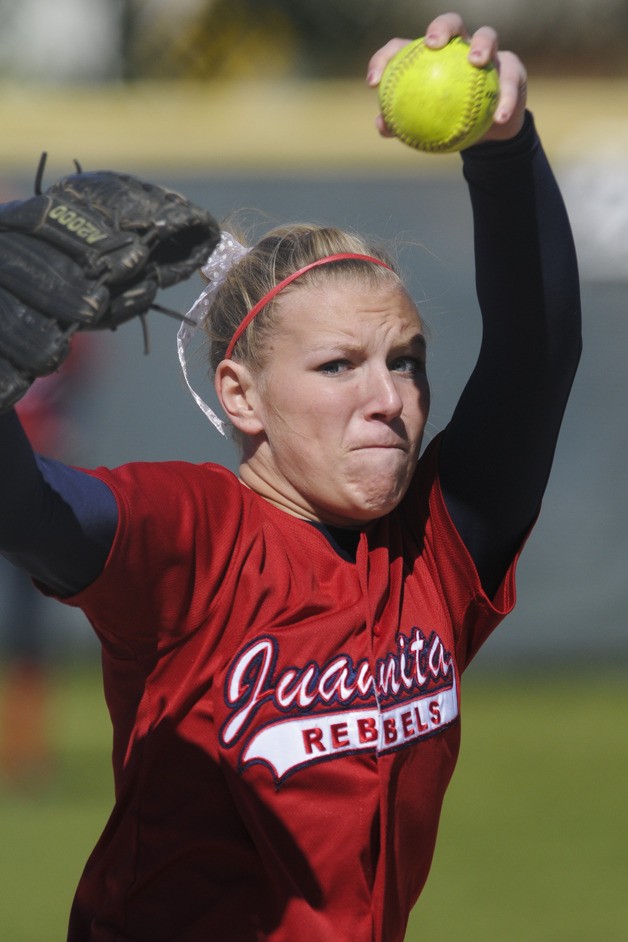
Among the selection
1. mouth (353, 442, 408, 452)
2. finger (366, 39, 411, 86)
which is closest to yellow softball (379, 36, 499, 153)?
finger (366, 39, 411, 86)

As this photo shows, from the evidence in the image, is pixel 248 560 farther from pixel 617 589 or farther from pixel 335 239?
pixel 617 589

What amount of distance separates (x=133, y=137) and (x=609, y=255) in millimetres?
2261

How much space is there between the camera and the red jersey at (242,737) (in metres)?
1.58

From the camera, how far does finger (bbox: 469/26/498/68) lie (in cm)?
149

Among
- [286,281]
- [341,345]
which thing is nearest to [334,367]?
[341,345]

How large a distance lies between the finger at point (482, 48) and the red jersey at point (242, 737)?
1.93ft

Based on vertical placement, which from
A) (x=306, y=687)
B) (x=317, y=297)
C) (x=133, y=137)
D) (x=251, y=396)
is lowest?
(x=306, y=687)

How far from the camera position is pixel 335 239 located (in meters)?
1.84

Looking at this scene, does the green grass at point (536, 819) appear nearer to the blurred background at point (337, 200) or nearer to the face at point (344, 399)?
the blurred background at point (337, 200)

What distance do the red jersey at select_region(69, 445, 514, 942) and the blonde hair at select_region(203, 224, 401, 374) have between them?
214 mm

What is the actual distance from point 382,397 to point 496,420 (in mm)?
178

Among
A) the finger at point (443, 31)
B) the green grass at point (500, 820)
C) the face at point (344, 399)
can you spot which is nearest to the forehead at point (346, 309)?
the face at point (344, 399)

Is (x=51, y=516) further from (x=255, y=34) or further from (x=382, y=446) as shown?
(x=255, y=34)

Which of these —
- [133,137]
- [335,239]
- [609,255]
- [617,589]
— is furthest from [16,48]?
[335,239]
